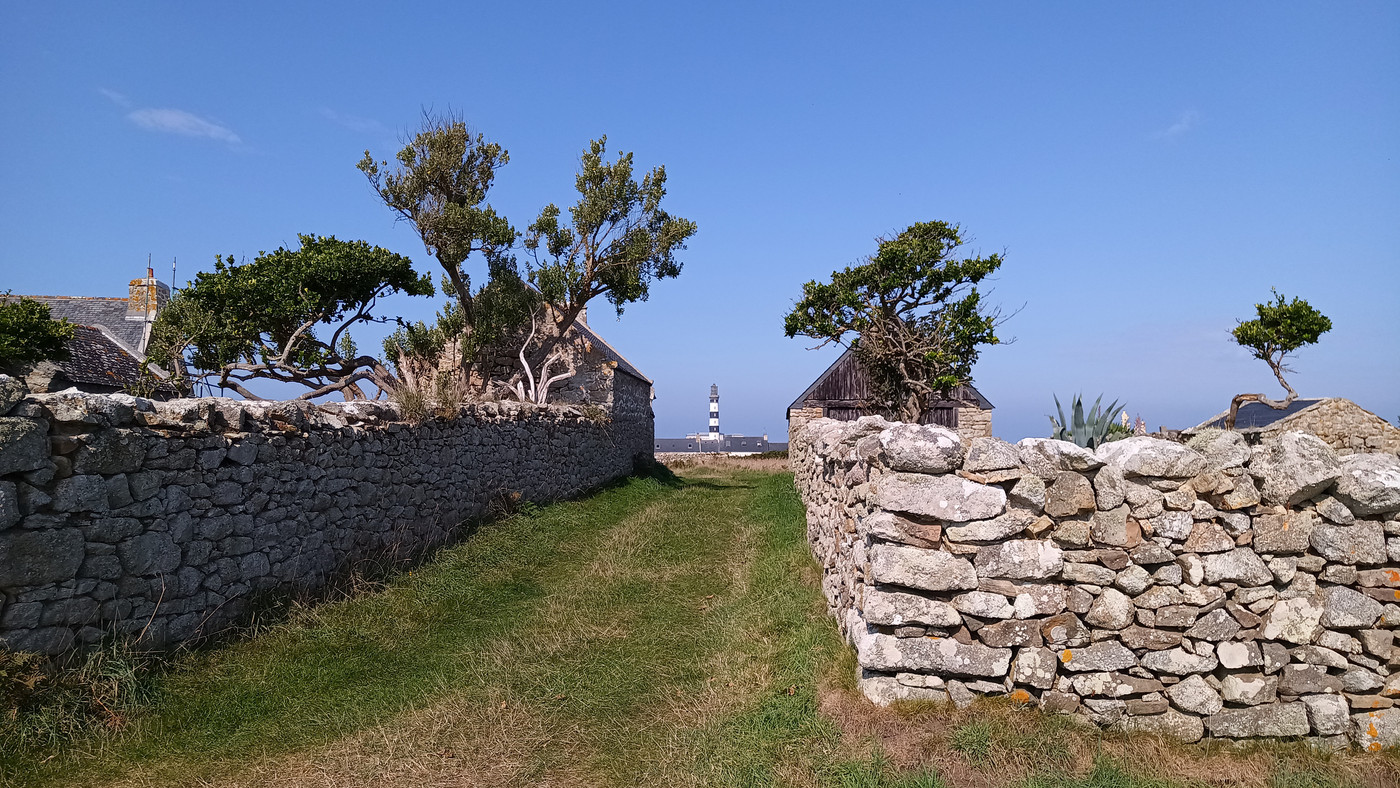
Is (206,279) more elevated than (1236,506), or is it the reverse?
(206,279)

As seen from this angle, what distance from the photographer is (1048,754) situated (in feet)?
13.2

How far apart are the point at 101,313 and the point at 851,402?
1021 inches

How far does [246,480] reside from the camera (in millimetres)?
6551

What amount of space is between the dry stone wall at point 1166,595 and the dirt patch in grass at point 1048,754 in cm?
12

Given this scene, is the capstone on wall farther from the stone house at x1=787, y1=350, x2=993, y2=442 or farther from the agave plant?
the agave plant

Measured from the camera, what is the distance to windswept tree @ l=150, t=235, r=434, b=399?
57.3 ft

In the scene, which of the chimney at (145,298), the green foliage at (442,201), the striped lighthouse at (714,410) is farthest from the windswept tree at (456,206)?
the striped lighthouse at (714,410)

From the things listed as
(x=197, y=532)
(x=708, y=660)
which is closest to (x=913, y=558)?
(x=708, y=660)

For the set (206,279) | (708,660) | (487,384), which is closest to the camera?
(708,660)

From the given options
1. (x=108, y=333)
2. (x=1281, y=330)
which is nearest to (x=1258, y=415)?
(x=1281, y=330)

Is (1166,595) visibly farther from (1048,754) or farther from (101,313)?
(101,313)

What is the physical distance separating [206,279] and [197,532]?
1472 centimetres

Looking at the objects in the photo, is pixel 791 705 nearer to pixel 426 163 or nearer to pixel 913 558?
pixel 913 558

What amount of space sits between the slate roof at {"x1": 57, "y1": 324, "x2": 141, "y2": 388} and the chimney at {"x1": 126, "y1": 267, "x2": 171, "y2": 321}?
2.01 meters
